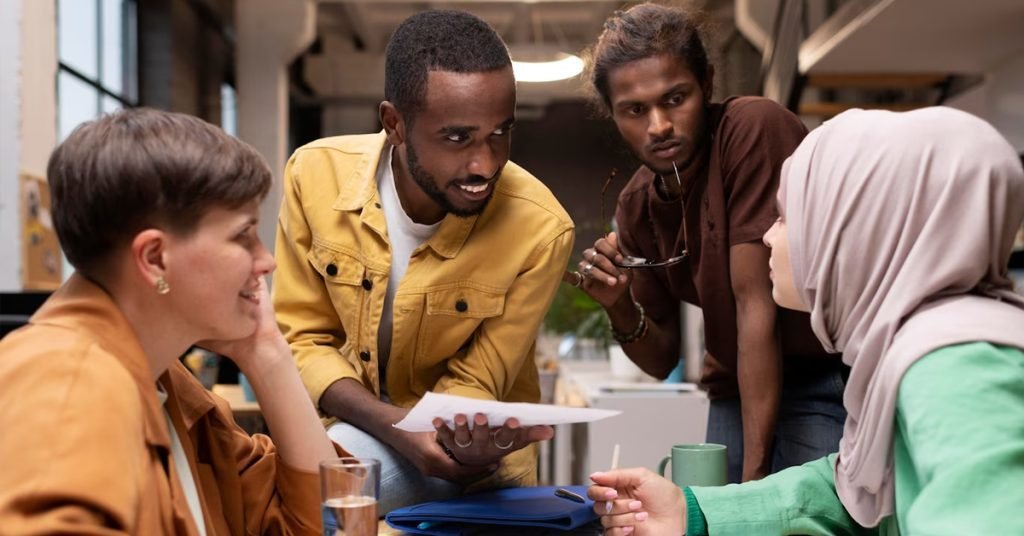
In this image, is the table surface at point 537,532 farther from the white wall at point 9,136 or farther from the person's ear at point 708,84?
the white wall at point 9,136

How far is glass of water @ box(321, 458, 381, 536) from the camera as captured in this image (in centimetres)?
111

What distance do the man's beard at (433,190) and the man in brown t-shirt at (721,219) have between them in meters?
0.31

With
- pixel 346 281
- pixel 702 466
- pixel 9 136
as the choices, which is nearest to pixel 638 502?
pixel 702 466

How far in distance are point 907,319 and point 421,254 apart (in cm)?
106

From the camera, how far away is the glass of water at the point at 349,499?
1113 millimetres

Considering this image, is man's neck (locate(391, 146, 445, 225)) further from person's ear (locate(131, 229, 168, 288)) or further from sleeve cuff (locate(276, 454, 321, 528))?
person's ear (locate(131, 229, 168, 288))

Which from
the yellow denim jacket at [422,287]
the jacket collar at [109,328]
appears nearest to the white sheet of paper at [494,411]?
the jacket collar at [109,328]

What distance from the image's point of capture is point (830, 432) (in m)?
2.11

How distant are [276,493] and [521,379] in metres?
0.87

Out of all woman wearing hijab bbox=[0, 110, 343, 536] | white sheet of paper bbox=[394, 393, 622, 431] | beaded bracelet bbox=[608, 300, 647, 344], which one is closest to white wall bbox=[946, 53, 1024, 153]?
beaded bracelet bbox=[608, 300, 647, 344]

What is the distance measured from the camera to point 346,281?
2035 mm

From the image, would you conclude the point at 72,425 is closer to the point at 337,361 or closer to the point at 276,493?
the point at 276,493

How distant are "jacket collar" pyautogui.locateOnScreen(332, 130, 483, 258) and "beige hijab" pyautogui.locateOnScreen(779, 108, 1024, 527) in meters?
0.85

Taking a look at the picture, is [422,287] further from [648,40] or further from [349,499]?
[349,499]
